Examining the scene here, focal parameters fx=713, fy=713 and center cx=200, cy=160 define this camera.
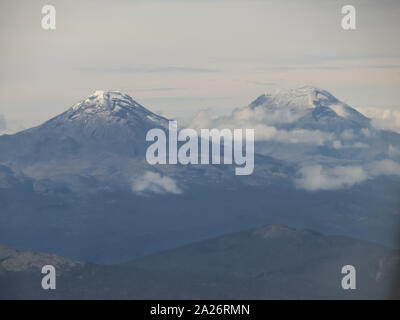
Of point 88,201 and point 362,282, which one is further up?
point 88,201

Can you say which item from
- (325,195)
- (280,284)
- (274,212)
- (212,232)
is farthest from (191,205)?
(280,284)

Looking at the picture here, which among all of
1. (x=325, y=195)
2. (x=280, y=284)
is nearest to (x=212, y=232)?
(x=325, y=195)

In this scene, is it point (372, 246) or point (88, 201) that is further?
point (88, 201)

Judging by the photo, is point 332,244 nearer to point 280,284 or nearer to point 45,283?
point 280,284
